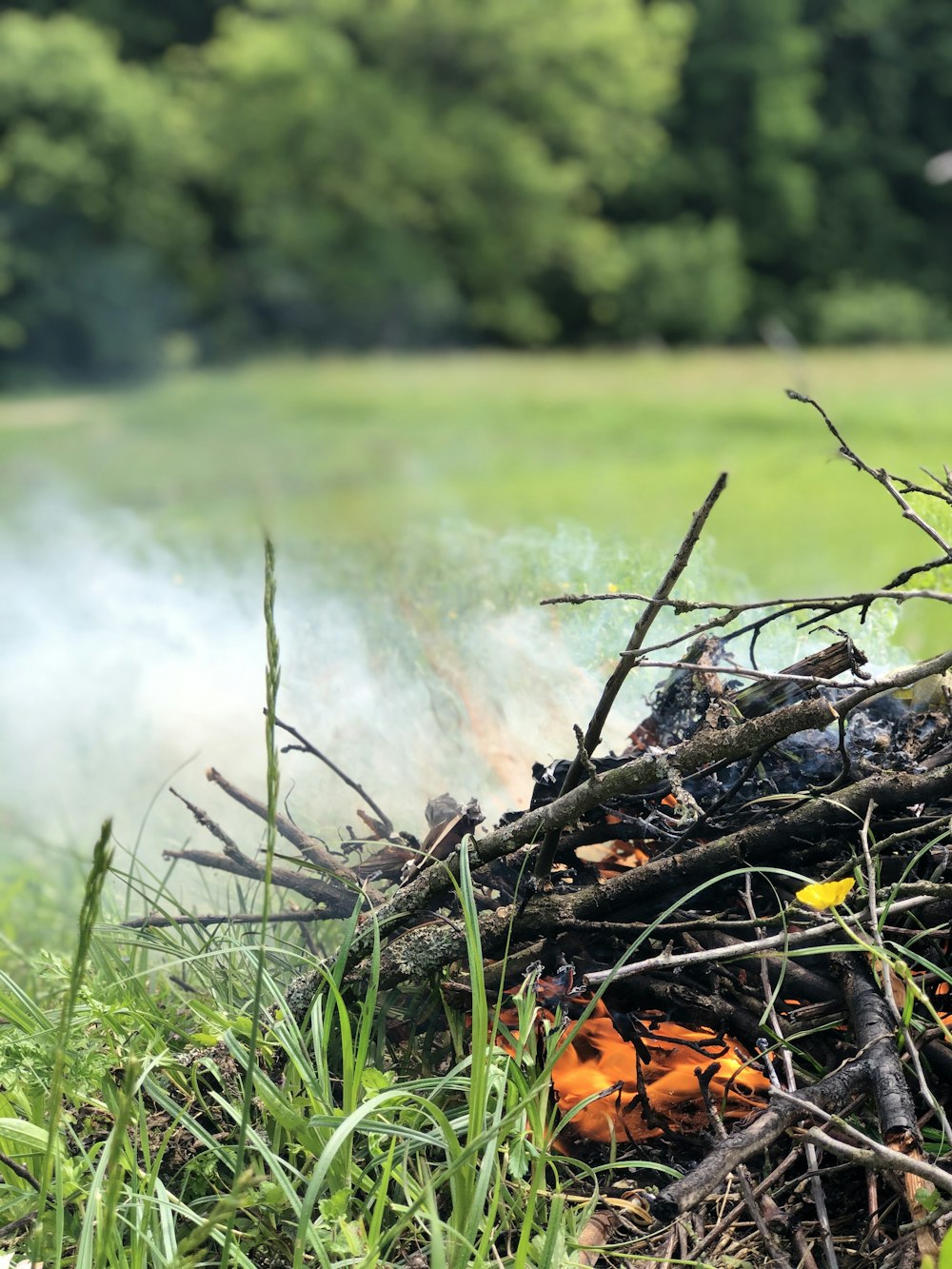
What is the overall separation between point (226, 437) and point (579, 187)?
12287 mm

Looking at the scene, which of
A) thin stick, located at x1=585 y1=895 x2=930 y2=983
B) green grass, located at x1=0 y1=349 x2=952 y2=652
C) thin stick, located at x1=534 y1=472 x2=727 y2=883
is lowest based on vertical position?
green grass, located at x1=0 y1=349 x2=952 y2=652

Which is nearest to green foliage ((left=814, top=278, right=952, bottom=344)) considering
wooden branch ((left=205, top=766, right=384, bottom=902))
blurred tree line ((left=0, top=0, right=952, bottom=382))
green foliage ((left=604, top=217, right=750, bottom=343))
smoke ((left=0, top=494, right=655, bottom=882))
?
blurred tree line ((left=0, top=0, right=952, bottom=382))

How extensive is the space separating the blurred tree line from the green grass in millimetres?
2037

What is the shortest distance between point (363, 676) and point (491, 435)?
45.9 feet

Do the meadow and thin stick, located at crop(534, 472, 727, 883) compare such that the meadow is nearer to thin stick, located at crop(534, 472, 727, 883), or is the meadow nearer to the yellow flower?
thin stick, located at crop(534, 472, 727, 883)

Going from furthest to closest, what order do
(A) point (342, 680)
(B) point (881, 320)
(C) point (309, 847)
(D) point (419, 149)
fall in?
(B) point (881, 320)
(D) point (419, 149)
(A) point (342, 680)
(C) point (309, 847)

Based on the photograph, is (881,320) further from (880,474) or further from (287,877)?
(287,877)

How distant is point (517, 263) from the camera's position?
2392 cm

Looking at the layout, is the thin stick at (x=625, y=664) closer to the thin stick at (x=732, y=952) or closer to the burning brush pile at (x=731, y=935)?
the burning brush pile at (x=731, y=935)

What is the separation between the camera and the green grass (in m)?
4.20

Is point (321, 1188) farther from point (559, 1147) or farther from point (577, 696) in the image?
point (577, 696)

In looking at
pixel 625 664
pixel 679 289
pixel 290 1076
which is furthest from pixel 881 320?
pixel 290 1076

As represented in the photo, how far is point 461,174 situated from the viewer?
23.1 metres

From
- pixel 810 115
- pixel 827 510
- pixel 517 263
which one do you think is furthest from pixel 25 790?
pixel 810 115
